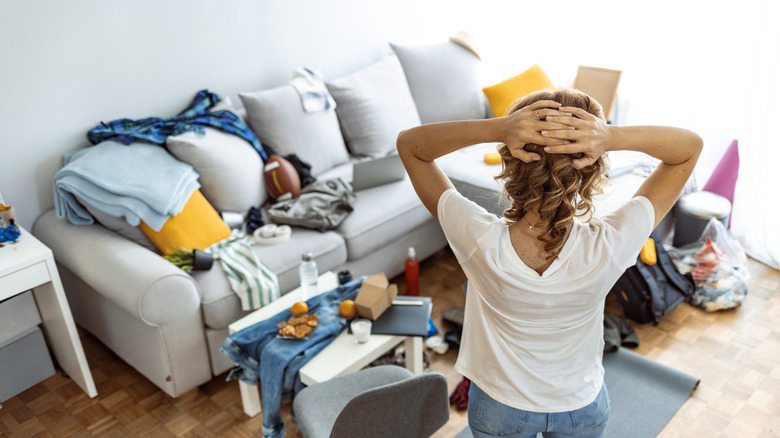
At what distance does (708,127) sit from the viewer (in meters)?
3.46

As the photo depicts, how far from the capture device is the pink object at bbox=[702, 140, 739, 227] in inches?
129

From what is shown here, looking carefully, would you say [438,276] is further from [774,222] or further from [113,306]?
[774,222]

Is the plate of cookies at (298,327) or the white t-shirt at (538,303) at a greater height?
the white t-shirt at (538,303)

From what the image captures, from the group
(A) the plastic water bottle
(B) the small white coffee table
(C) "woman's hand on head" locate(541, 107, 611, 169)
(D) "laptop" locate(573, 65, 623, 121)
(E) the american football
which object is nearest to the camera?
(C) "woman's hand on head" locate(541, 107, 611, 169)

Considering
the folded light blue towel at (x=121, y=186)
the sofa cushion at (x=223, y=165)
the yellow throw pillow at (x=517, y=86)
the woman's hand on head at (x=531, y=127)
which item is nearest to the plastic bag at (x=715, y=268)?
the yellow throw pillow at (x=517, y=86)

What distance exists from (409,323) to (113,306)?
1158 millimetres

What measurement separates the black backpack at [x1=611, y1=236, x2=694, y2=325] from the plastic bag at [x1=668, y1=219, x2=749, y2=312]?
8 cm

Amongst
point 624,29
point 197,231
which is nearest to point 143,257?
point 197,231

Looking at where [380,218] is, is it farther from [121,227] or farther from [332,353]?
[121,227]

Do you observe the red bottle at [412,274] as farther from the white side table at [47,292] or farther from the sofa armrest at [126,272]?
the white side table at [47,292]

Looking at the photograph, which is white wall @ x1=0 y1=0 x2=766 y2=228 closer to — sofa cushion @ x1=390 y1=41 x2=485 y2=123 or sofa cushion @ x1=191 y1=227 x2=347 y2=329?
sofa cushion @ x1=390 y1=41 x2=485 y2=123

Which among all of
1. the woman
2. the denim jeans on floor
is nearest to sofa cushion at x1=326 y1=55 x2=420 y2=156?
the denim jeans on floor

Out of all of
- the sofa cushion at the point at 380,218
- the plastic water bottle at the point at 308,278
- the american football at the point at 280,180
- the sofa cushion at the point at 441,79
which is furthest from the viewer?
the sofa cushion at the point at 441,79

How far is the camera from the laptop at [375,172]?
2.92 metres
